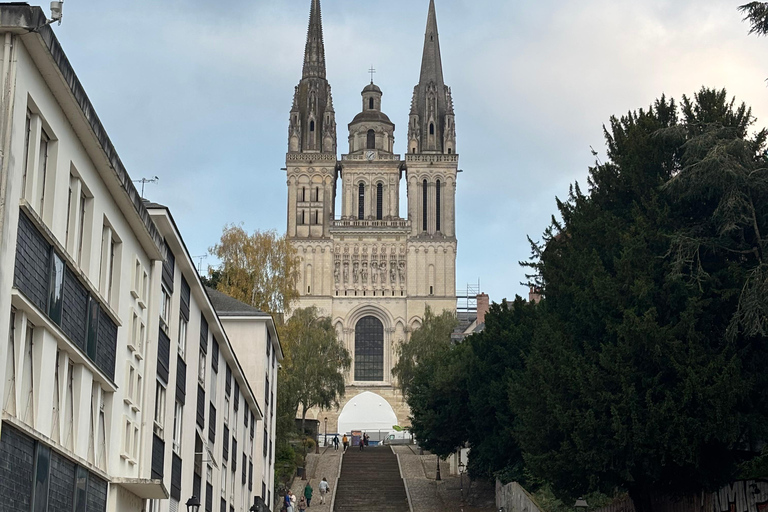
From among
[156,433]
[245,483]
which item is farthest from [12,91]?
[245,483]

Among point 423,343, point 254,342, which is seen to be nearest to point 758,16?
point 254,342

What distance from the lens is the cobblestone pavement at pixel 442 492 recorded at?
1705 inches

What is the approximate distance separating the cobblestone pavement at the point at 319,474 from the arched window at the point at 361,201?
35.0 metres

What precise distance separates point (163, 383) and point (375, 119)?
8047cm

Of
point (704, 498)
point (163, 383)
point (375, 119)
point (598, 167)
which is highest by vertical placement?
point (375, 119)

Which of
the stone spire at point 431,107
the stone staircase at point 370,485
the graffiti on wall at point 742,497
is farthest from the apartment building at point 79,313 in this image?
the stone spire at point 431,107

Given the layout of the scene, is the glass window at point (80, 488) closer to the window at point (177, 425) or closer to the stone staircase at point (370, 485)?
the window at point (177, 425)

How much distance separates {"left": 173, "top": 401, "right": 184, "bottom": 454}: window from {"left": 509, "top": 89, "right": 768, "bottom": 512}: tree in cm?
836

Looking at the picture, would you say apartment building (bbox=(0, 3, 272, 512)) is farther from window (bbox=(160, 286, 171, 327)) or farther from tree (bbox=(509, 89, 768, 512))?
tree (bbox=(509, 89, 768, 512))

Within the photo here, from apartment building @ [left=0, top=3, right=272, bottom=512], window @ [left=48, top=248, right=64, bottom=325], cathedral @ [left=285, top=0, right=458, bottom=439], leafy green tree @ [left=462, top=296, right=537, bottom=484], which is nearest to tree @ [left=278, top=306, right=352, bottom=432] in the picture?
leafy green tree @ [left=462, top=296, right=537, bottom=484]

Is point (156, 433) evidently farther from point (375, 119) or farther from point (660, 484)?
point (375, 119)

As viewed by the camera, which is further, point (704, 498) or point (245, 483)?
point (245, 483)

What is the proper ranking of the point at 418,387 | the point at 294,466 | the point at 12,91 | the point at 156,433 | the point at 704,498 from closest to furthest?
the point at 12,91, the point at 156,433, the point at 704,498, the point at 418,387, the point at 294,466

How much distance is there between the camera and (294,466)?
52.8 m
